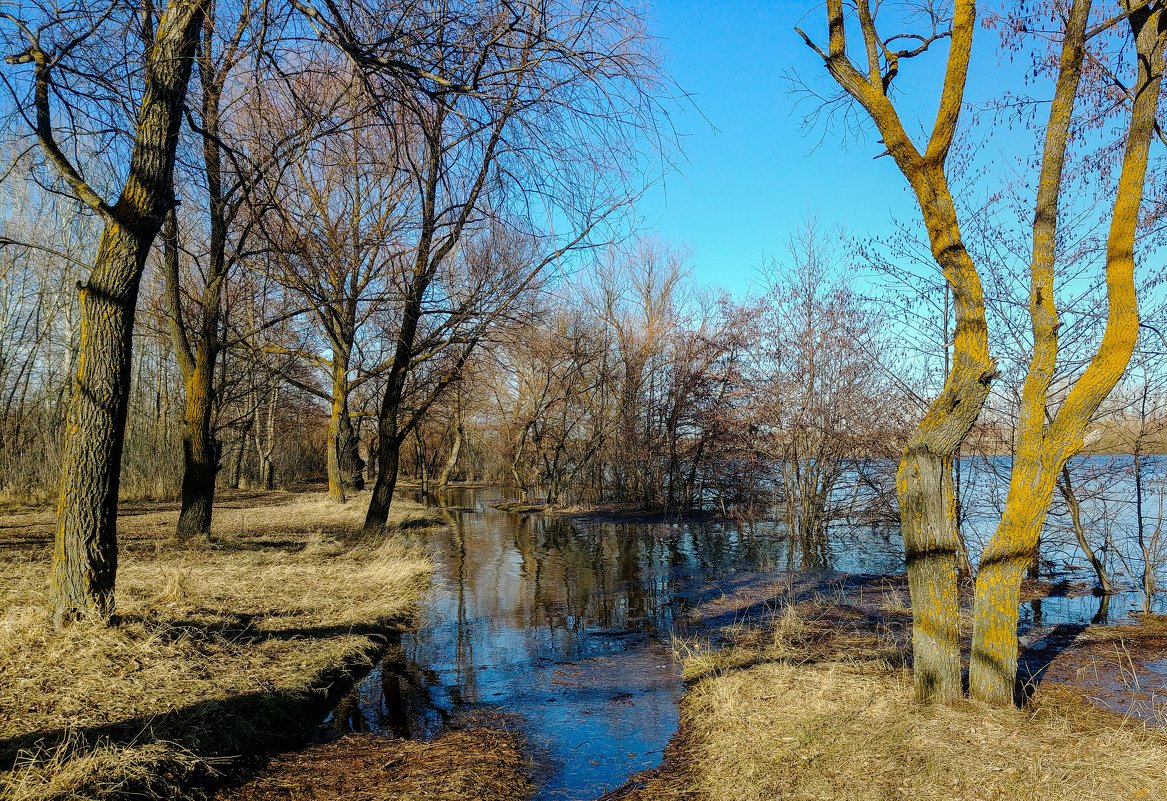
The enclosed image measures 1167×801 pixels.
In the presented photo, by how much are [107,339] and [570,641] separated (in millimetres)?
5533

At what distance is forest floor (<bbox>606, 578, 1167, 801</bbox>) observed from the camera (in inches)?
148

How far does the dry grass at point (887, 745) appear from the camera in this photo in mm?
3713

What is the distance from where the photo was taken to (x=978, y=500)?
36.8 feet

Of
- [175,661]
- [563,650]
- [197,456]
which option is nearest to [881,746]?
[563,650]

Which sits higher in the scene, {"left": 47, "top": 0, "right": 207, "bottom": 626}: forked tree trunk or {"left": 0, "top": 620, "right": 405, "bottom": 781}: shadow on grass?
{"left": 47, "top": 0, "right": 207, "bottom": 626}: forked tree trunk

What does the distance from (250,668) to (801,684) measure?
427 centimetres

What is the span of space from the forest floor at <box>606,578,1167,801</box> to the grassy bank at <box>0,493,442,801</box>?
8.41 feet

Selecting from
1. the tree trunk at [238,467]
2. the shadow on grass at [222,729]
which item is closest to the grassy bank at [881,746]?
the shadow on grass at [222,729]

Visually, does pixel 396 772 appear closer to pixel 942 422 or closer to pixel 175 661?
pixel 175 661

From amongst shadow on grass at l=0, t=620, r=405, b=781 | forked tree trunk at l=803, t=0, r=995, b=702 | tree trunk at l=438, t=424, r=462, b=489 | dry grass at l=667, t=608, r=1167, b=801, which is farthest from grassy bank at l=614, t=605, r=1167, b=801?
tree trunk at l=438, t=424, r=462, b=489

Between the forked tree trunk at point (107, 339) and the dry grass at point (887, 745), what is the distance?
4.29 meters

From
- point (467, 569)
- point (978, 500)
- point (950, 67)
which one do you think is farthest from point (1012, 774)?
point (467, 569)

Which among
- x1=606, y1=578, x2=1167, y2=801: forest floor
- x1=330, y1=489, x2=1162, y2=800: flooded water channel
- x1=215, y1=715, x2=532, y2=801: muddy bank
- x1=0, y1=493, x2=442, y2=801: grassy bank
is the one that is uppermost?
x1=0, y1=493, x2=442, y2=801: grassy bank

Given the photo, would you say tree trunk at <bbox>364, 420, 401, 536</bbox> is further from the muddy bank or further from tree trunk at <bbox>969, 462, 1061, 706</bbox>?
tree trunk at <bbox>969, 462, 1061, 706</bbox>
